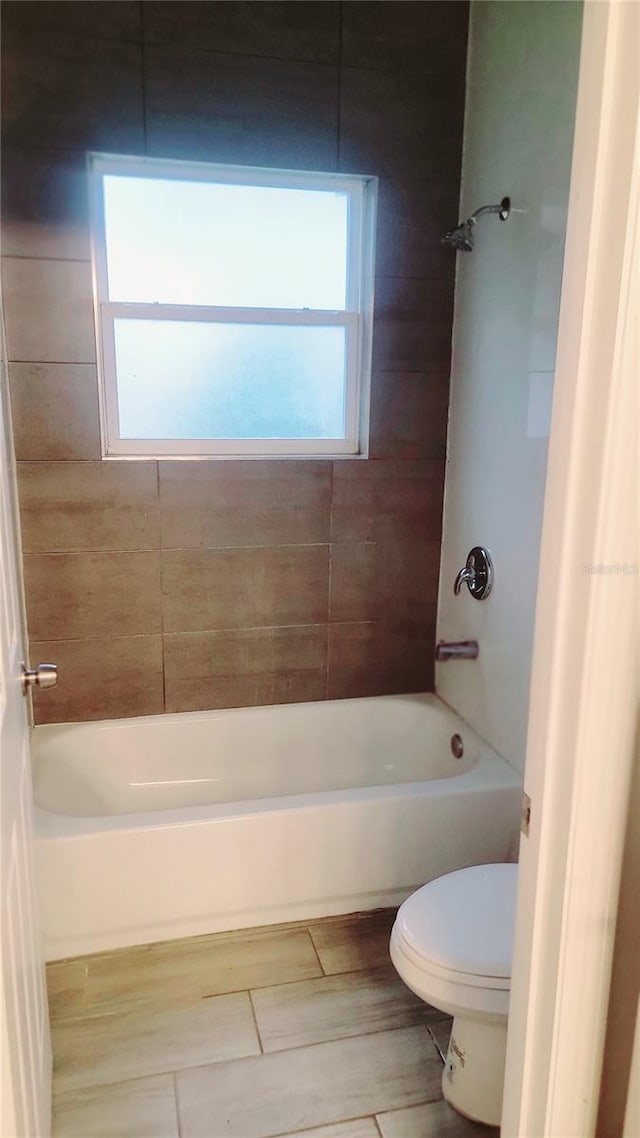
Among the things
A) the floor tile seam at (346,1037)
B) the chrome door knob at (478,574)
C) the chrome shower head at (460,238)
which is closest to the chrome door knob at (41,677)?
the floor tile seam at (346,1037)

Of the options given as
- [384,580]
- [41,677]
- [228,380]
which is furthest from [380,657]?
[41,677]

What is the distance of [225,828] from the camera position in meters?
2.10

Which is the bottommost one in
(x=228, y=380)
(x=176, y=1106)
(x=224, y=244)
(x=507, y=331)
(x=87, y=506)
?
(x=176, y=1106)

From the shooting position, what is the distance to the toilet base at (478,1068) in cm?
158

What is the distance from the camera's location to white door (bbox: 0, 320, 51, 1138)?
3.39ft

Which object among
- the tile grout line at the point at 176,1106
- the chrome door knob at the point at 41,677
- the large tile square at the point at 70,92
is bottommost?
the tile grout line at the point at 176,1106

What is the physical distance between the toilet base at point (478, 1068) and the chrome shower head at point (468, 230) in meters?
2.07

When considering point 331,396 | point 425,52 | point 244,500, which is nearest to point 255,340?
point 331,396

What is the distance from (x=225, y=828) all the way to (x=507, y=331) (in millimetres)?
1632

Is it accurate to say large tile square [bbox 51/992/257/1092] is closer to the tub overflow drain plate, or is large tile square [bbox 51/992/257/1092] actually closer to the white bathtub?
the white bathtub

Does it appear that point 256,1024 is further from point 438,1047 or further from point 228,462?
point 228,462

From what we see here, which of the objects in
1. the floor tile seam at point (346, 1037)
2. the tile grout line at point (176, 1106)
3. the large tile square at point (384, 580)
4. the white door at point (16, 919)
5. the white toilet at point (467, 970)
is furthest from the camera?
the large tile square at point (384, 580)

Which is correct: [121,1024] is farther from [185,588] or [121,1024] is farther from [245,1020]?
[185,588]

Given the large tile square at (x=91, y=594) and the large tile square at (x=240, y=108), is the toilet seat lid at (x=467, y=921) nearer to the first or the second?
the large tile square at (x=91, y=594)
